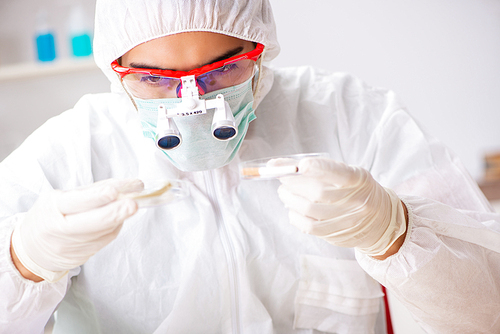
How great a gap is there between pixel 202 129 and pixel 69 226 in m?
0.45

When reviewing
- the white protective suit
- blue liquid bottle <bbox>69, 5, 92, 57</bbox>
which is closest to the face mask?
the white protective suit

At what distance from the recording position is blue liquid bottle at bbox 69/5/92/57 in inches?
109

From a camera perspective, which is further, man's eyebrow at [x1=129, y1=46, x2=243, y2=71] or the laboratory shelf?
the laboratory shelf

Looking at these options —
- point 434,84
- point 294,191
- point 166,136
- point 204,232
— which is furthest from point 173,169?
point 434,84

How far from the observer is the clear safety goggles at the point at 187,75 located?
1.17 m

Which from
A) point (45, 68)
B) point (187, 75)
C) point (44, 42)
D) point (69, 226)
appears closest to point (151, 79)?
point (187, 75)

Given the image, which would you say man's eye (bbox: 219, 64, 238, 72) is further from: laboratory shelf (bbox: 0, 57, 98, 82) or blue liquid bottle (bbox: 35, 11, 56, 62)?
blue liquid bottle (bbox: 35, 11, 56, 62)

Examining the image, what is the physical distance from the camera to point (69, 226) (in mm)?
990

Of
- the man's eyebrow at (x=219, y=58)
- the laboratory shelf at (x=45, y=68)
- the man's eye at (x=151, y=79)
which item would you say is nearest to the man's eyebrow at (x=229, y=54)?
the man's eyebrow at (x=219, y=58)

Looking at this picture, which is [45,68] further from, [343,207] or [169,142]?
[343,207]

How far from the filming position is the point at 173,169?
4.90 ft

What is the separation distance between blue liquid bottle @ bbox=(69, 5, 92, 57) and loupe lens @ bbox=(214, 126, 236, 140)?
1.98 meters

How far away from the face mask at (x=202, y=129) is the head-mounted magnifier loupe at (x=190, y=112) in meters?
0.06

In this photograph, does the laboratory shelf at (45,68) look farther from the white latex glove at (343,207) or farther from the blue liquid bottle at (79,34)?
the white latex glove at (343,207)
